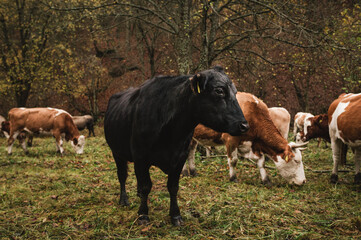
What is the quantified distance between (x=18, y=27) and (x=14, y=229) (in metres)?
17.2

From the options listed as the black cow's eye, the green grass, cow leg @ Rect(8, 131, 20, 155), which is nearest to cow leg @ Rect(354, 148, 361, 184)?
the green grass

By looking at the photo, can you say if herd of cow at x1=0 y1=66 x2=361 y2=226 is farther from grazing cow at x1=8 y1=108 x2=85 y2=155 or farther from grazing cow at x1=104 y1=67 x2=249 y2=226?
grazing cow at x1=8 y1=108 x2=85 y2=155

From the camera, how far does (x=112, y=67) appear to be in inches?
1045

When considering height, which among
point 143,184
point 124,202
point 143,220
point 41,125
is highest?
point 143,184

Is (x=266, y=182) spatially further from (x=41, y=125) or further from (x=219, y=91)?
(x=41, y=125)

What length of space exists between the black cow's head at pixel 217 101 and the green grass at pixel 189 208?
1441mm

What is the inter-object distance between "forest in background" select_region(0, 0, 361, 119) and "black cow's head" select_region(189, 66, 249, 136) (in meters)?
4.57

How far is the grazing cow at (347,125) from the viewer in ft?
18.5

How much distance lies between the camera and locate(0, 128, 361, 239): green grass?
3.52m

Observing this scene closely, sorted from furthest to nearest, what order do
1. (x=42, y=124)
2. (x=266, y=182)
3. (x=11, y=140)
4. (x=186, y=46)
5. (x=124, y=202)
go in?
(x=42, y=124), (x=11, y=140), (x=186, y=46), (x=266, y=182), (x=124, y=202)

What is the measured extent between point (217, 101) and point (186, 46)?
6.75 metres

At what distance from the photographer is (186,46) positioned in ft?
31.0

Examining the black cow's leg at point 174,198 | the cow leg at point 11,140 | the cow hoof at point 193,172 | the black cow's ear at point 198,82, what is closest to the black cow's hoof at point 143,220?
the black cow's leg at point 174,198

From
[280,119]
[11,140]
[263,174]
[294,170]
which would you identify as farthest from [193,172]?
[11,140]
